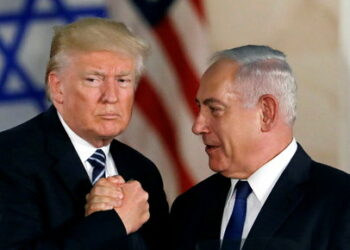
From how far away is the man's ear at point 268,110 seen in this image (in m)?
2.54

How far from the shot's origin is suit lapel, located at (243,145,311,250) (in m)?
2.46

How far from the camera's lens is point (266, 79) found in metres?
2.54

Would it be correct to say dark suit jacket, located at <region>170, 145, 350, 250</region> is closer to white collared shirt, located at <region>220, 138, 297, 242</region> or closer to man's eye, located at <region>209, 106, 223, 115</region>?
white collared shirt, located at <region>220, 138, 297, 242</region>

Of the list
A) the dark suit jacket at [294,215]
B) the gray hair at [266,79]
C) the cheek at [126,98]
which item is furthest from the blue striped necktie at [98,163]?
the gray hair at [266,79]

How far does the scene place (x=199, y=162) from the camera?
3758 mm

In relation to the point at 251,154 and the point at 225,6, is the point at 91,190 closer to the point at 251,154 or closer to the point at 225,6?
the point at 251,154

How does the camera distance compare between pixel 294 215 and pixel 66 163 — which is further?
pixel 66 163

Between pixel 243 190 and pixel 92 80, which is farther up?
pixel 92 80

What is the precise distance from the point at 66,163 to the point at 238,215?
398 mm

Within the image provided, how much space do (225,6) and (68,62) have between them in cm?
117

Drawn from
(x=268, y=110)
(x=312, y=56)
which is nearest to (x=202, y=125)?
(x=268, y=110)

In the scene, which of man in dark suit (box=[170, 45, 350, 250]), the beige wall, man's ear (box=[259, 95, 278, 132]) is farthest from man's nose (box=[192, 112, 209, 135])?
the beige wall

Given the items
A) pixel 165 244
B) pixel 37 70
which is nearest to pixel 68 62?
pixel 165 244

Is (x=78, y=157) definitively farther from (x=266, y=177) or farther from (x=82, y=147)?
(x=266, y=177)
